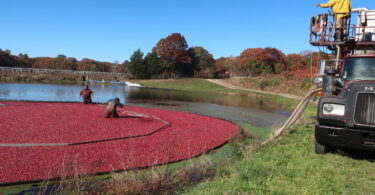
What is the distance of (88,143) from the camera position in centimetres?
793

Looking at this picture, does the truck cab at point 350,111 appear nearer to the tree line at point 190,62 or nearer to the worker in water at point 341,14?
the worker in water at point 341,14

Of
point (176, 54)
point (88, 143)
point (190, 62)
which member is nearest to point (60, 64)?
point (176, 54)

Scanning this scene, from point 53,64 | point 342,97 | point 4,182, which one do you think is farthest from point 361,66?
point 53,64

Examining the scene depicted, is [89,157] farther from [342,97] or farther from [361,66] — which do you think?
[361,66]

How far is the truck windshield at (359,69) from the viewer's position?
6898mm

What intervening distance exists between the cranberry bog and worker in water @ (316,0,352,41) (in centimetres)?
612

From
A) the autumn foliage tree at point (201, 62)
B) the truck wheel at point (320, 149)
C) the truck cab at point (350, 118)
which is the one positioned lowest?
the truck wheel at point (320, 149)

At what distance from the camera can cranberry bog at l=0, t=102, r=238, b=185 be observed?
5750mm

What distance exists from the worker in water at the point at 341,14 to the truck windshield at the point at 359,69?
14.8ft

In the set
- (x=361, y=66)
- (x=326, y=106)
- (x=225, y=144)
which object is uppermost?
(x=361, y=66)

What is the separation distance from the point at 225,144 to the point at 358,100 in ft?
15.5

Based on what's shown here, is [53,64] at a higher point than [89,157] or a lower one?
higher

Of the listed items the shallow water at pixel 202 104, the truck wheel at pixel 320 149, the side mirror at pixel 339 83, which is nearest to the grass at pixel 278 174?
the truck wheel at pixel 320 149

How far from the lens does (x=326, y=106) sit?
19.0 ft
